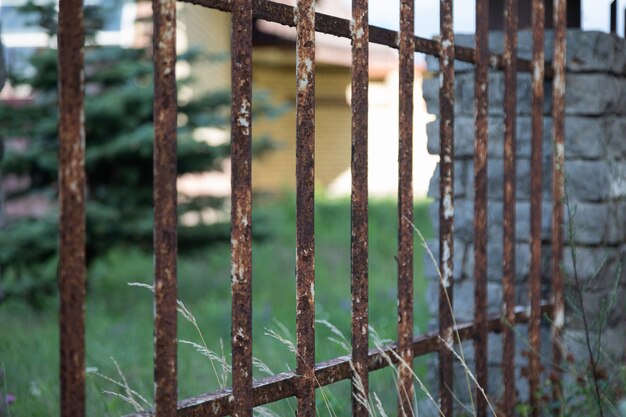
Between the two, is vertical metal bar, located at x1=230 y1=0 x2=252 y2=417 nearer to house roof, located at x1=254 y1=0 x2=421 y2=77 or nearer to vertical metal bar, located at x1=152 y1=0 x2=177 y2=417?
vertical metal bar, located at x1=152 y1=0 x2=177 y2=417

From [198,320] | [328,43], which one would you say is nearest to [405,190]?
[198,320]

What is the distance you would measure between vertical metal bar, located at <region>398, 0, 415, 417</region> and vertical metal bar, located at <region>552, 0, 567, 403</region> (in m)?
1.12

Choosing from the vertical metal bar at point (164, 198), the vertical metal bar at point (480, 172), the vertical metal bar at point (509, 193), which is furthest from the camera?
the vertical metal bar at point (509, 193)

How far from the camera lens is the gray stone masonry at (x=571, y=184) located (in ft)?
11.9

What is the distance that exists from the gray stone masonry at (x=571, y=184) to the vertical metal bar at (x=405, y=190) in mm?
1195

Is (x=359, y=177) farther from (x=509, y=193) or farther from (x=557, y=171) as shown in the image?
(x=557, y=171)

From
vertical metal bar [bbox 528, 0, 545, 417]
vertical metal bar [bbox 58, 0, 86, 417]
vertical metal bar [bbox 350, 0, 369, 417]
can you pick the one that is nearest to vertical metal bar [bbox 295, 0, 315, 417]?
vertical metal bar [bbox 350, 0, 369, 417]

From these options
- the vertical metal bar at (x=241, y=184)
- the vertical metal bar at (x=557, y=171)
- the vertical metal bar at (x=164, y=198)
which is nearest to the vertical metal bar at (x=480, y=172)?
the vertical metal bar at (x=557, y=171)

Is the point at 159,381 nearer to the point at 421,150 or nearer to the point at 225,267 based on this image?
the point at 225,267

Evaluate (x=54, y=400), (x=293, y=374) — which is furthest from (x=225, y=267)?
(x=293, y=374)

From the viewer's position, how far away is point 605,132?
3.69 metres

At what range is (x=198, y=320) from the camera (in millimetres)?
6250

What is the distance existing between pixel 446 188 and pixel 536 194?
2.28ft

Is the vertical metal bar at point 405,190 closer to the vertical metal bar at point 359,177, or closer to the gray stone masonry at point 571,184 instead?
the vertical metal bar at point 359,177
